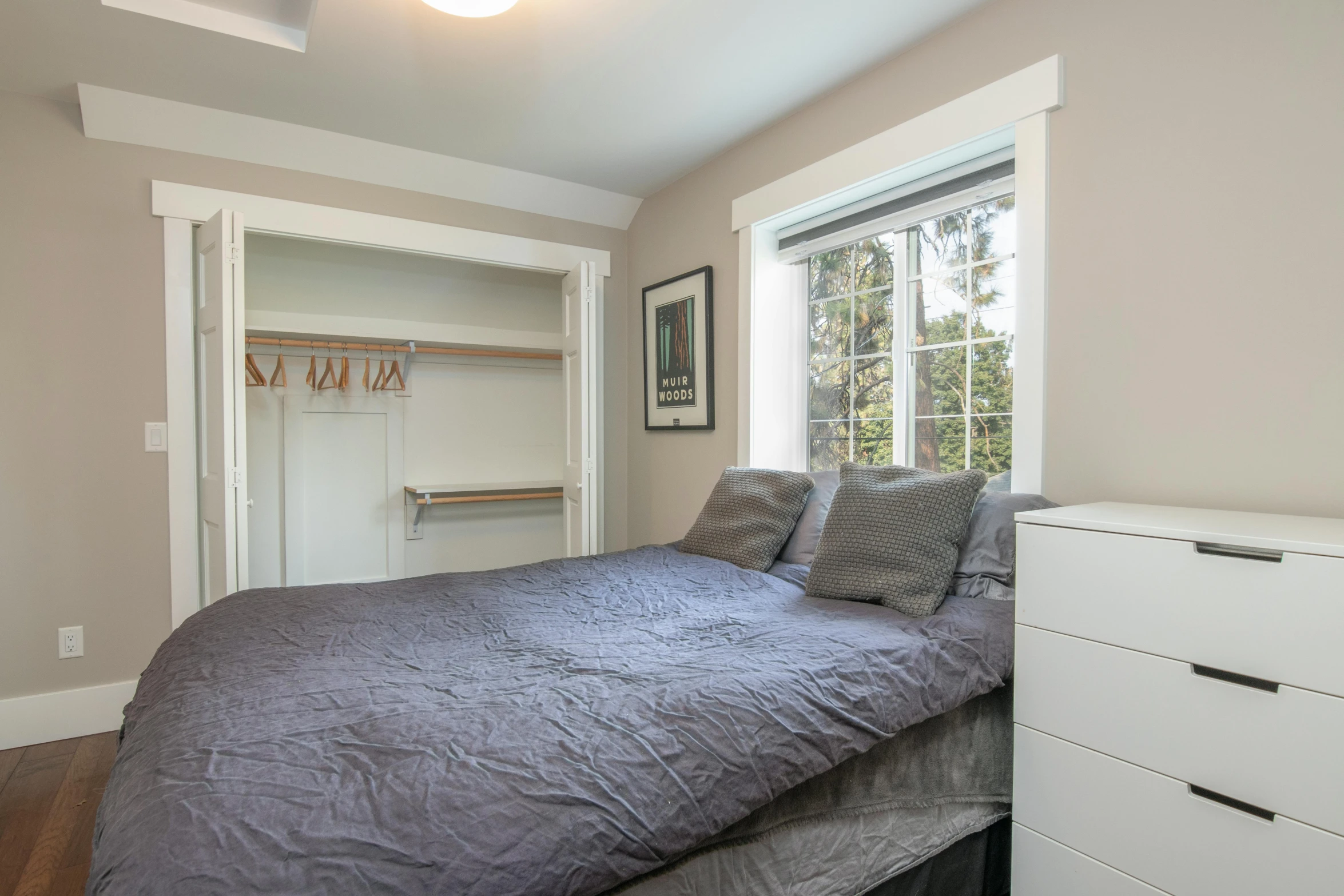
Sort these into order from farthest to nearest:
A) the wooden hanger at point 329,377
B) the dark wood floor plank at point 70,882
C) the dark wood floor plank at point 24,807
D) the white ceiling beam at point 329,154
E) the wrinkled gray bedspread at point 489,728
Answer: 1. the wooden hanger at point 329,377
2. the white ceiling beam at point 329,154
3. the dark wood floor plank at point 24,807
4. the dark wood floor plank at point 70,882
5. the wrinkled gray bedspread at point 489,728

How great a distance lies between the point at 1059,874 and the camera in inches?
53.8

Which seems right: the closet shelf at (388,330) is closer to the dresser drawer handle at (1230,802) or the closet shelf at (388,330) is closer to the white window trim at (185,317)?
the white window trim at (185,317)

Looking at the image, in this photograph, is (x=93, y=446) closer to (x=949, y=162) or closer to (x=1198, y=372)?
(x=949, y=162)

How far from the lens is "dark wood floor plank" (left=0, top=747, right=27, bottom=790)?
7.51 feet

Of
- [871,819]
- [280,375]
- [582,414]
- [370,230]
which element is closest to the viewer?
[871,819]

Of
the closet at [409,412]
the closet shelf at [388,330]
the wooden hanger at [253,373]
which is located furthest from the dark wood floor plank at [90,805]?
the closet shelf at [388,330]

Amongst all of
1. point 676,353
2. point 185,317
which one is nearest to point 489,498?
point 676,353

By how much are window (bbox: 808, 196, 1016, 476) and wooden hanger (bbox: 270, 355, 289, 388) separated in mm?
2654

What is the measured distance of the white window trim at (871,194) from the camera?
191 centimetres

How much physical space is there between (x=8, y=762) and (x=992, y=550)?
134 inches

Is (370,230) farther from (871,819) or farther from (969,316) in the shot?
(871,819)

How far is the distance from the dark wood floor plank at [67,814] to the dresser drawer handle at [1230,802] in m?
2.62

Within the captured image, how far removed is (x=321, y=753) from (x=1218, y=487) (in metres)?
1.92

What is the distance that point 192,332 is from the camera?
9.07 feet
